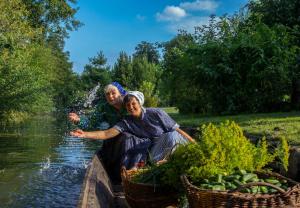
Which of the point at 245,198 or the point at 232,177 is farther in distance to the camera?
the point at 232,177

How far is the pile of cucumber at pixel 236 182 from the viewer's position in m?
3.95

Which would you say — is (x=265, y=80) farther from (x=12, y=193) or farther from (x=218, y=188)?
(x=218, y=188)

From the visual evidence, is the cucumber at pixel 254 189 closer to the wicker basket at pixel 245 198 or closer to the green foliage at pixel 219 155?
the wicker basket at pixel 245 198

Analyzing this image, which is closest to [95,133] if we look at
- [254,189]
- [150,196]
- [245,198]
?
[150,196]

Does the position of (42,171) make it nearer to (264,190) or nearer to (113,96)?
(113,96)

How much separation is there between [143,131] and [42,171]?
741 cm

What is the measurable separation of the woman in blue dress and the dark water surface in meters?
3.08

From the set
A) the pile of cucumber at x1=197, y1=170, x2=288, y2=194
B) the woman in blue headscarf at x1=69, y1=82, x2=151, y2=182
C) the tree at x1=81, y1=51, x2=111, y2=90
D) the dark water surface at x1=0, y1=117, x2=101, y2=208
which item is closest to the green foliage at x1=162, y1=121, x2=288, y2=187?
the pile of cucumber at x1=197, y1=170, x2=288, y2=194

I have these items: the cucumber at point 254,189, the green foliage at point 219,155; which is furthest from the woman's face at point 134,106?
the cucumber at point 254,189

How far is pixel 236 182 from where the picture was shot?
4.09 meters

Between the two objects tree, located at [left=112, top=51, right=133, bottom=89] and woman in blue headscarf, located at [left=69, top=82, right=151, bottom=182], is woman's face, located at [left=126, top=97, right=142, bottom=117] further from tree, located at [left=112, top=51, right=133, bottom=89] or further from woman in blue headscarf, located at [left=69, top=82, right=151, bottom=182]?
tree, located at [left=112, top=51, right=133, bottom=89]

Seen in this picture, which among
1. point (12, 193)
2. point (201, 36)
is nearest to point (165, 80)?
point (201, 36)

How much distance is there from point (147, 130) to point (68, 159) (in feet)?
32.3

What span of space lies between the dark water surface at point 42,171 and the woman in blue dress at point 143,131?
121 inches
